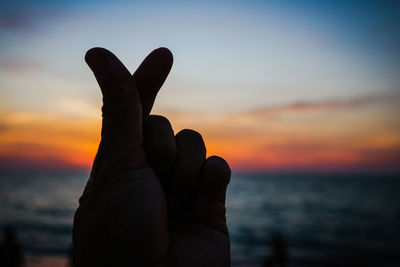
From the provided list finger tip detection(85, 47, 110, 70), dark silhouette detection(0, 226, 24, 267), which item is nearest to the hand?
finger tip detection(85, 47, 110, 70)

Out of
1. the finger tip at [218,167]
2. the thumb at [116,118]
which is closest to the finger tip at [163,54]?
the thumb at [116,118]

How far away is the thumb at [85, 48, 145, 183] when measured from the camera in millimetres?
1535

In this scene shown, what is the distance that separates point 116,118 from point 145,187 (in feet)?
1.23

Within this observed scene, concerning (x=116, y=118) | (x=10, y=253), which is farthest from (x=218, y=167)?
(x=10, y=253)

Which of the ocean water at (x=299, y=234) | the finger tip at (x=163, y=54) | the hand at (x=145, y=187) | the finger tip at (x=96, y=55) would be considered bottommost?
the ocean water at (x=299, y=234)

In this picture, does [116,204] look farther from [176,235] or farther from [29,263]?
[29,263]

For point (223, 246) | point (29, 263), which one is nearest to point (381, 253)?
point (29, 263)

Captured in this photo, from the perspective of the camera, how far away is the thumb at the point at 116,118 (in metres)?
1.54

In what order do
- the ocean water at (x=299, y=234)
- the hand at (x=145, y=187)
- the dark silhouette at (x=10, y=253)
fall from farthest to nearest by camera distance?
the ocean water at (x=299, y=234) < the dark silhouette at (x=10, y=253) < the hand at (x=145, y=187)

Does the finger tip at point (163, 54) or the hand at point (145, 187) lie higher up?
the finger tip at point (163, 54)

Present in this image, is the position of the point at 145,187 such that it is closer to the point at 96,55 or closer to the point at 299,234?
the point at 96,55

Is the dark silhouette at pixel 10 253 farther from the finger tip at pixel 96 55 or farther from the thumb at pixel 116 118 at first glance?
the finger tip at pixel 96 55

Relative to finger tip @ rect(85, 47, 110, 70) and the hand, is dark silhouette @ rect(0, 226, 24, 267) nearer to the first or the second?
the hand

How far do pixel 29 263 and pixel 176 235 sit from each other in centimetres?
1290
